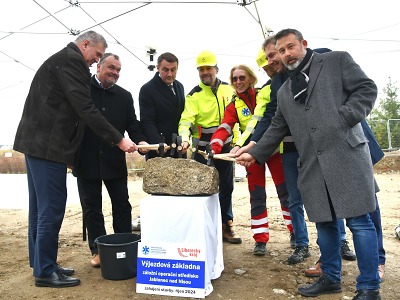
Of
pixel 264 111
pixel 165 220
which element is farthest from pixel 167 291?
pixel 264 111

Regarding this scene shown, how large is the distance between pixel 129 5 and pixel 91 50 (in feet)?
15.0

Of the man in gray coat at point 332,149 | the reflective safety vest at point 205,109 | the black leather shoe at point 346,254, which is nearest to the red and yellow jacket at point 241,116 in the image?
the reflective safety vest at point 205,109

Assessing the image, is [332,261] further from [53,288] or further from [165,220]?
[53,288]

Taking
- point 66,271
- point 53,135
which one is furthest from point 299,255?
point 53,135

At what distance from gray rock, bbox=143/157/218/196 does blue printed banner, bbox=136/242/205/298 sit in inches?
17.8

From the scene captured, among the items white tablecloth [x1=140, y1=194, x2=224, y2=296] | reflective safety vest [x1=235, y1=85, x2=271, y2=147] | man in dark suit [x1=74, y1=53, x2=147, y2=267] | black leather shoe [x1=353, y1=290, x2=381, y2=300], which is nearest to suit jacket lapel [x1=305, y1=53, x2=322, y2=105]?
reflective safety vest [x1=235, y1=85, x2=271, y2=147]

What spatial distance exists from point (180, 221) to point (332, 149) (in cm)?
121

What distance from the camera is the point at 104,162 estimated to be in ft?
12.3

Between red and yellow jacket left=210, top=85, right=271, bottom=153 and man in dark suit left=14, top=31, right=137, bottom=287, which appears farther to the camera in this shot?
red and yellow jacket left=210, top=85, right=271, bottom=153

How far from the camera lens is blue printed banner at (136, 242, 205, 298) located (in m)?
2.93

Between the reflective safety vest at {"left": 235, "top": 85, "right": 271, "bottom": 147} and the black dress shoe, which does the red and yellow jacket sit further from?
the black dress shoe

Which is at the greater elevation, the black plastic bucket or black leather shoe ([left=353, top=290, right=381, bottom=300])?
the black plastic bucket

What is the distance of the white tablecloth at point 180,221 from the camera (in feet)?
9.80

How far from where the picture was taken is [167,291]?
299 cm
